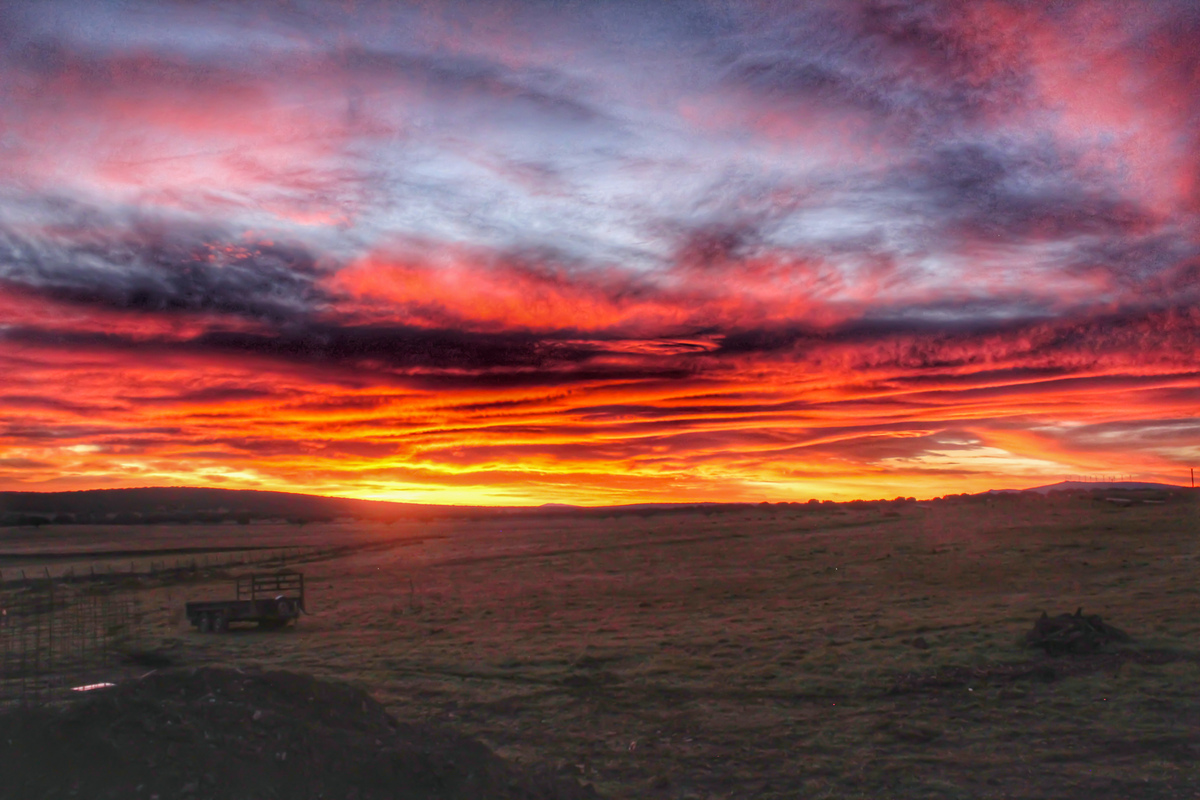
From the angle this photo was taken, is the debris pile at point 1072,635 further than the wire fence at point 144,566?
No

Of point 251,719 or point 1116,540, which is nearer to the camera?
point 251,719

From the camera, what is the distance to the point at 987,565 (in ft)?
128

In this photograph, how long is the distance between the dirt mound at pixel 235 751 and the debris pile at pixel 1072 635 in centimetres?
1439

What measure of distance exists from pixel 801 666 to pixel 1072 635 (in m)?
7.02

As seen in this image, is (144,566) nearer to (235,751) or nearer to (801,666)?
(801,666)

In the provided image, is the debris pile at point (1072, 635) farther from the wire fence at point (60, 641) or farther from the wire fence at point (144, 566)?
the wire fence at point (144, 566)

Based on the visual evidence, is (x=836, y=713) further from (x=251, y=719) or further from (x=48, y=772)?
(x=48, y=772)

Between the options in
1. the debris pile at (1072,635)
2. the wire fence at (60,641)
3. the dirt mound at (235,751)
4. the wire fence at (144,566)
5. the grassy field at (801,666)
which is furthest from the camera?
the wire fence at (144,566)

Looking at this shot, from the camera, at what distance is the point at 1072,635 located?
20.3m

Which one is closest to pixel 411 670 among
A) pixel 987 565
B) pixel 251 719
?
pixel 251 719

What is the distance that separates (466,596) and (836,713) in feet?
83.4

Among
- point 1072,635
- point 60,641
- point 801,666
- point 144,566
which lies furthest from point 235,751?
point 144,566

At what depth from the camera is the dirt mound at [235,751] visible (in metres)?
10.1

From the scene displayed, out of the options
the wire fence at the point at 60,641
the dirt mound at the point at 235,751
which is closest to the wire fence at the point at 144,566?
the wire fence at the point at 60,641
